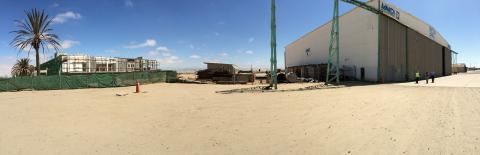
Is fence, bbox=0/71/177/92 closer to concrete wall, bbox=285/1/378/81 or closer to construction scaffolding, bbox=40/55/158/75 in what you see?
construction scaffolding, bbox=40/55/158/75

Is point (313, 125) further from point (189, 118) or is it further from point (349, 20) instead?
point (349, 20)

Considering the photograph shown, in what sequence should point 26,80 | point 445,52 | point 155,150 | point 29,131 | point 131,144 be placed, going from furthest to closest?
point 445,52 → point 26,80 → point 29,131 → point 131,144 → point 155,150

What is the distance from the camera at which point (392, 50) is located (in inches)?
1232

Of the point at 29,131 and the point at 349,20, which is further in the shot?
the point at 349,20

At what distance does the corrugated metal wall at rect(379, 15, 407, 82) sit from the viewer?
29522 millimetres

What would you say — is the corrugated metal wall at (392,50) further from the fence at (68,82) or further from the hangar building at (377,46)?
the fence at (68,82)

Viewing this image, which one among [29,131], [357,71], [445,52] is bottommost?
[29,131]

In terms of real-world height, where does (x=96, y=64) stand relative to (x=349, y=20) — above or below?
below

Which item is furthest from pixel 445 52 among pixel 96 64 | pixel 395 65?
pixel 96 64

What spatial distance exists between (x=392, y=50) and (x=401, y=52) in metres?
3.18

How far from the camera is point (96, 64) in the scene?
40812mm

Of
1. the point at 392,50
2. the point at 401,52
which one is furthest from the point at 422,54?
the point at 392,50

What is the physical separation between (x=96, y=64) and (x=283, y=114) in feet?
130

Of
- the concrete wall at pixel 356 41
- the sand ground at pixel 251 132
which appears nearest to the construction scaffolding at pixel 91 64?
the concrete wall at pixel 356 41
